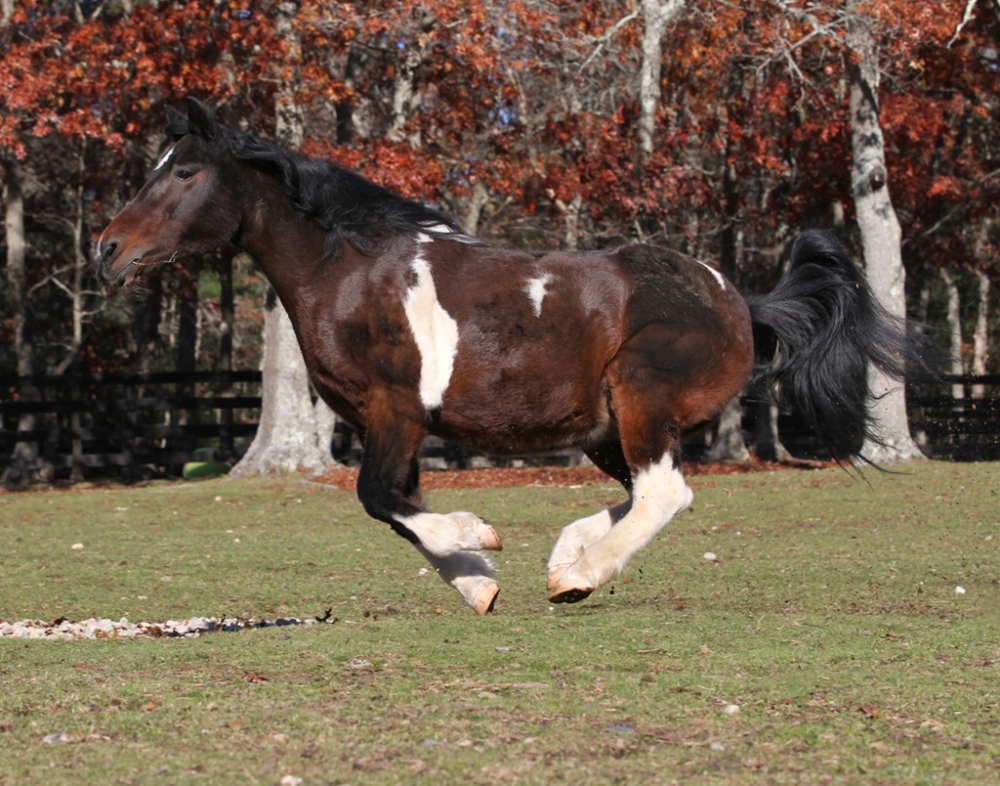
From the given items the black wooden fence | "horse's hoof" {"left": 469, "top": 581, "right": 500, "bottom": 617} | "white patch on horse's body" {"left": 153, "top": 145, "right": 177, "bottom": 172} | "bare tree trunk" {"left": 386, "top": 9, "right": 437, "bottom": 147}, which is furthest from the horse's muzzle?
the black wooden fence

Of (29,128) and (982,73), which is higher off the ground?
(982,73)

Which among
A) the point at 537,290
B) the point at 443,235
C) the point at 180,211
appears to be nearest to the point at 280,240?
the point at 180,211

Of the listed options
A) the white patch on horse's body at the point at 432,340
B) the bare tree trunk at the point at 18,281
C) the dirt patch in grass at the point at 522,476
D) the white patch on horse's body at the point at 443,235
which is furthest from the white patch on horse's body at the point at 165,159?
the bare tree trunk at the point at 18,281

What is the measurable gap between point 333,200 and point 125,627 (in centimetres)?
332

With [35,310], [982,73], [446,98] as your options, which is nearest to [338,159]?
[446,98]

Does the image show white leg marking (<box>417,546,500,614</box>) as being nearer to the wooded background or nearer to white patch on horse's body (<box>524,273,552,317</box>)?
white patch on horse's body (<box>524,273,552,317</box>)

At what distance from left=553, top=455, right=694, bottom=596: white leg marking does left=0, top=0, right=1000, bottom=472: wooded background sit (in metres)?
14.7

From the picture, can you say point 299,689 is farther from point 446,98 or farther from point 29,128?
point 29,128

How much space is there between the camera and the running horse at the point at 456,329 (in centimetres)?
711

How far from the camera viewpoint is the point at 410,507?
704 cm

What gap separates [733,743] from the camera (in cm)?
513

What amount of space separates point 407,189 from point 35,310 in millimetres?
17401

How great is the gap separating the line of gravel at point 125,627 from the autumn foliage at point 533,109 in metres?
13.0

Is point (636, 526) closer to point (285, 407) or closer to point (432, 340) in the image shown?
point (432, 340)
